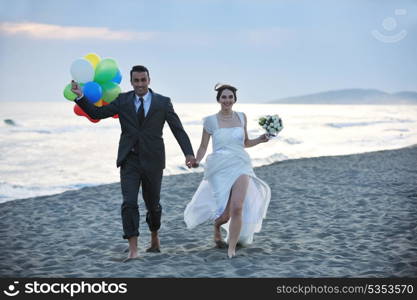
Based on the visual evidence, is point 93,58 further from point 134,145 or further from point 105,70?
point 134,145

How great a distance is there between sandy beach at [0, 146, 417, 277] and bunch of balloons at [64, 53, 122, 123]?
1.61 meters

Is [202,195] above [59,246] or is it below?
above

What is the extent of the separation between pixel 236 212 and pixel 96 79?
195 centimetres

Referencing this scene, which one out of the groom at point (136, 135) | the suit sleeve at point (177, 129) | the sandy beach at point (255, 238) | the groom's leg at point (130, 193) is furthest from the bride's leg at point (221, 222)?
the groom's leg at point (130, 193)

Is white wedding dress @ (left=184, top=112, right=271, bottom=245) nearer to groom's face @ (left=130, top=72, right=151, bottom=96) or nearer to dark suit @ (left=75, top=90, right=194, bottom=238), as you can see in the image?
dark suit @ (left=75, top=90, right=194, bottom=238)

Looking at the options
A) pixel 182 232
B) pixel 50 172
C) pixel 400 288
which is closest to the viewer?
pixel 400 288

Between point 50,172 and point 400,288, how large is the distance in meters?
15.7

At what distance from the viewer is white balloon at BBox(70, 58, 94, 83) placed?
536 cm

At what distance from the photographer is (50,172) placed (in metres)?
18.6

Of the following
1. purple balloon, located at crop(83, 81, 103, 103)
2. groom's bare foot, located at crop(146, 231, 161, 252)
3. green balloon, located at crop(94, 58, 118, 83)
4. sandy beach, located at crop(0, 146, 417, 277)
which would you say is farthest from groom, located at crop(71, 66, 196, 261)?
sandy beach, located at crop(0, 146, 417, 277)

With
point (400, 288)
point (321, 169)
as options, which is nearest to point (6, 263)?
point (400, 288)

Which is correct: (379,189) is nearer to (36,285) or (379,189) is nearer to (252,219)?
(252,219)

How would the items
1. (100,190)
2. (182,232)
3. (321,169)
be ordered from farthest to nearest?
(321,169) → (100,190) → (182,232)

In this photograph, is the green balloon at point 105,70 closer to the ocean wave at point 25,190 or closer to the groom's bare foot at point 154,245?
the groom's bare foot at point 154,245
